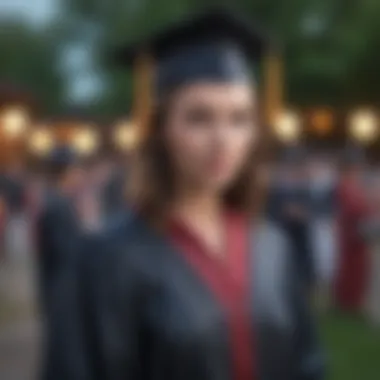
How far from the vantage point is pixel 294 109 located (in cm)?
2767

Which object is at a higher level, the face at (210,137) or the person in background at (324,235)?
the face at (210,137)

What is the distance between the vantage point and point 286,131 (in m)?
7.88

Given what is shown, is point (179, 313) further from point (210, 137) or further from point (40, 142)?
point (40, 142)

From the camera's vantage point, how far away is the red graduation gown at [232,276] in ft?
4.66

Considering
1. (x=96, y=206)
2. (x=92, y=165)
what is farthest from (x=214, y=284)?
(x=92, y=165)

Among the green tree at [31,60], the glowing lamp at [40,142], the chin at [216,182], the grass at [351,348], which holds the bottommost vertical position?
the grass at [351,348]

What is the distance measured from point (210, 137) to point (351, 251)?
5.10 metres

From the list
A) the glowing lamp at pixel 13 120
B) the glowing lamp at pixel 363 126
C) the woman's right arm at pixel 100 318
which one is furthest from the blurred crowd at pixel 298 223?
the glowing lamp at pixel 363 126

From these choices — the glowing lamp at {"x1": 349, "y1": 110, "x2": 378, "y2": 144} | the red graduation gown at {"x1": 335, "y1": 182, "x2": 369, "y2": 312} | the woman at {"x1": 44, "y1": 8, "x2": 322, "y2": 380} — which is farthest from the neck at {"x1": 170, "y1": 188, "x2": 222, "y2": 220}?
the glowing lamp at {"x1": 349, "y1": 110, "x2": 378, "y2": 144}

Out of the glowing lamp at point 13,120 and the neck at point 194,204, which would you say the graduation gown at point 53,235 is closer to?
the neck at point 194,204

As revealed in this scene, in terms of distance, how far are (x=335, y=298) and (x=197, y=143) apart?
515 cm

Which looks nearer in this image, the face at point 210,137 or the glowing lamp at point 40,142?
the face at point 210,137

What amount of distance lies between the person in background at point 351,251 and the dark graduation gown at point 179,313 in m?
4.86

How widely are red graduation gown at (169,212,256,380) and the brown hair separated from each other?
25 millimetres
